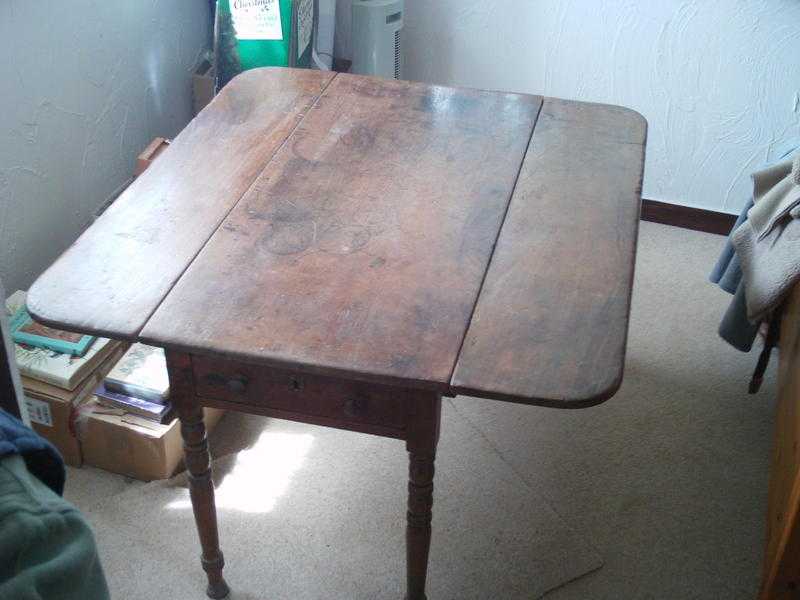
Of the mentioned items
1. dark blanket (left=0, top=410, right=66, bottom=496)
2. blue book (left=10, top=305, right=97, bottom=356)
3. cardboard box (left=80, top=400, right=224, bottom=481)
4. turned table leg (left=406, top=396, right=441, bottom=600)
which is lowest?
cardboard box (left=80, top=400, right=224, bottom=481)

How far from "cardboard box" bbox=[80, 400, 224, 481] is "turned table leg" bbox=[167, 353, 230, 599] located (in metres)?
0.30

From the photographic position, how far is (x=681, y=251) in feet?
8.67

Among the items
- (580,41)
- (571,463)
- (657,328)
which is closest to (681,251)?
(657,328)

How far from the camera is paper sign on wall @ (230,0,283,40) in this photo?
2.31 meters

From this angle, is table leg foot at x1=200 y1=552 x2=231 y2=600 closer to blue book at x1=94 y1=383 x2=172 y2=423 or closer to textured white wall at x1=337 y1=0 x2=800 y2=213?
blue book at x1=94 y1=383 x2=172 y2=423

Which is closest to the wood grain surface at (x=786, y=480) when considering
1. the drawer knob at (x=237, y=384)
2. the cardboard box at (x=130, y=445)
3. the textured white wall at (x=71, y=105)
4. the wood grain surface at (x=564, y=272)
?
the wood grain surface at (x=564, y=272)

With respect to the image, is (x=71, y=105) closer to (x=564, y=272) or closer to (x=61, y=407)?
(x=61, y=407)

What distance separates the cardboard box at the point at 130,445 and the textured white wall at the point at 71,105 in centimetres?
40

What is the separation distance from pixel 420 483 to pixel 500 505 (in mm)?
566

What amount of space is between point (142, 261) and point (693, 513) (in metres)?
1.20

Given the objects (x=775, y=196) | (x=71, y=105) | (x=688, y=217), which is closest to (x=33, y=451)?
(x=71, y=105)

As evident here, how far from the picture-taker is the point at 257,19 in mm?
2332

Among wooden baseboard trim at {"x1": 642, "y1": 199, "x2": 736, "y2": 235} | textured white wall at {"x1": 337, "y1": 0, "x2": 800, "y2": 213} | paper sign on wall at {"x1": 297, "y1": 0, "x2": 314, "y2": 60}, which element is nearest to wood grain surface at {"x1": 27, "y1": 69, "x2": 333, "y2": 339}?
paper sign on wall at {"x1": 297, "y1": 0, "x2": 314, "y2": 60}

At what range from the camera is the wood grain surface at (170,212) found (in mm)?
1314
